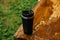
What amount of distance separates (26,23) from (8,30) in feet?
4.85

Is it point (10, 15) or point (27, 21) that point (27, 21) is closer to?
point (27, 21)

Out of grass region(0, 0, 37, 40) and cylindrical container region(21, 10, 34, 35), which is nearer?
cylindrical container region(21, 10, 34, 35)

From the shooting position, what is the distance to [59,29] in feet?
7.57

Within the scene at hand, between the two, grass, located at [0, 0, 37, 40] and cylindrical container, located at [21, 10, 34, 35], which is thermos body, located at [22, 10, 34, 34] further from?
grass, located at [0, 0, 37, 40]

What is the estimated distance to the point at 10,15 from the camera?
3.98 metres

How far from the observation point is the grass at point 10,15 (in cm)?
340

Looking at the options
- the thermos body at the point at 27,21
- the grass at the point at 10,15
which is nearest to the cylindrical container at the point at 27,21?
the thermos body at the point at 27,21

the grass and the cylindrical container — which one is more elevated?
the cylindrical container

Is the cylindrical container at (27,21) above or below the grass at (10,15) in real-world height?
above

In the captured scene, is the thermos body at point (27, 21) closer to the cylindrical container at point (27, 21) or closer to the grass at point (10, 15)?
the cylindrical container at point (27, 21)

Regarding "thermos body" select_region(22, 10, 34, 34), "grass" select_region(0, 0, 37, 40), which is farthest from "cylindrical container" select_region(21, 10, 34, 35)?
"grass" select_region(0, 0, 37, 40)

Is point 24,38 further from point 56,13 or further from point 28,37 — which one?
point 56,13

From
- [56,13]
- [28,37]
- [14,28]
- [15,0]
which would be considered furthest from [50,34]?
[15,0]

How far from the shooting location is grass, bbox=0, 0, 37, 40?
3405 mm
